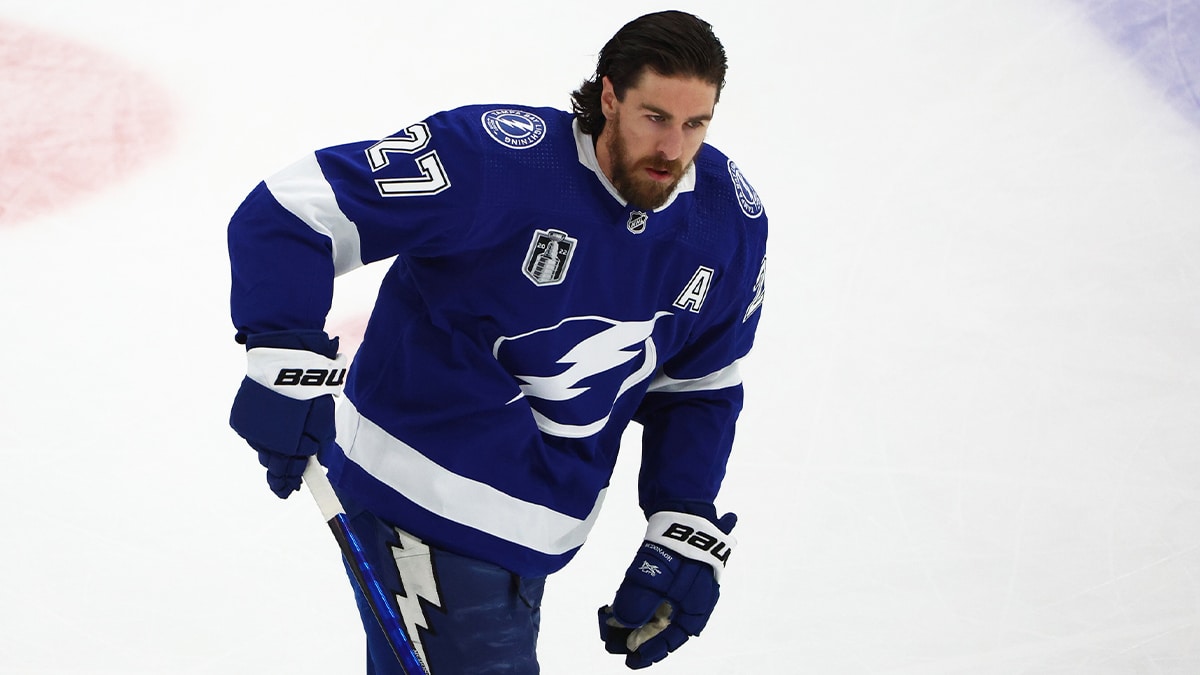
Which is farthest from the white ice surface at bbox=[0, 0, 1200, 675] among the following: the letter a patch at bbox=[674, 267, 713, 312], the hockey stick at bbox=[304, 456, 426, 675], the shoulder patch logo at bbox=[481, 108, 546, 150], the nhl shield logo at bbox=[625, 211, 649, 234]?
the shoulder patch logo at bbox=[481, 108, 546, 150]

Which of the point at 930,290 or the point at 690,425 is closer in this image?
the point at 690,425

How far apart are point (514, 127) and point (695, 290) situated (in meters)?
0.35

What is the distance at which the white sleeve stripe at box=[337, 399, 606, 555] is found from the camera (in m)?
2.03

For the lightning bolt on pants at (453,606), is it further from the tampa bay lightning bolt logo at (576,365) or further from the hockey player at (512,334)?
the tampa bay lightning bolt logo at (576,365)

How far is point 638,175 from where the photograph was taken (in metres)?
1.94

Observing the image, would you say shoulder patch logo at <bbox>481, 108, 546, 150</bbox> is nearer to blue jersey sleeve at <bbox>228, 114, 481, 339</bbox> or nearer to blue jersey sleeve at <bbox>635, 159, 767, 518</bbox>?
blue jersey sleeve at <bbox>228, 114, 481, 339</bbox>

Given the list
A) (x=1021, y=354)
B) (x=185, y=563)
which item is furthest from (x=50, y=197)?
(x=1021, y=354)

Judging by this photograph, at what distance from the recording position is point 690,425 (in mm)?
2242

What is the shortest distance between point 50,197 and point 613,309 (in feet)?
6.62

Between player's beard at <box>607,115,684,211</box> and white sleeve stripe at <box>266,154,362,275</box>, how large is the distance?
0.35 metres

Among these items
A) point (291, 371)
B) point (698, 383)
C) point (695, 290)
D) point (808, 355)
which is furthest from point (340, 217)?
point (808, 355)

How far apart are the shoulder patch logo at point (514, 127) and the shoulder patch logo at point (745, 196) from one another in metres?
0.32

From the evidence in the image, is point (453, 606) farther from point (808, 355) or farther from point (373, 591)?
point (808, 355)

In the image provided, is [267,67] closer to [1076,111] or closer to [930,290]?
[930,290]
